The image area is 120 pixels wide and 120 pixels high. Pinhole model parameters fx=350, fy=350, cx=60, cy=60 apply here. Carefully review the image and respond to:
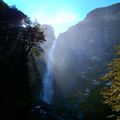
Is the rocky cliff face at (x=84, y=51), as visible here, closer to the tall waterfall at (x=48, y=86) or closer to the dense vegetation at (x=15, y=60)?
the tall waterfall at (x=48, y=86)

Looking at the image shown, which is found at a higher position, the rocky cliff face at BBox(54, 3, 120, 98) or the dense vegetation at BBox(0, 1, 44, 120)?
the rocky cliff face at BBox(54, 3, 120, 98)

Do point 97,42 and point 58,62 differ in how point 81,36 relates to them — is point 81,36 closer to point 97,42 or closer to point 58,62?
point 97,42

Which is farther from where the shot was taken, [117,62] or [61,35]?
[61,35]

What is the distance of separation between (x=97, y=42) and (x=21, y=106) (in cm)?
11813

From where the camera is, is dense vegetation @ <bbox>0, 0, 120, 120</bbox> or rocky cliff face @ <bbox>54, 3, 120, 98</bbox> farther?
rocky cliff face @ <bbox>54, 3, 120, 98</bbox>

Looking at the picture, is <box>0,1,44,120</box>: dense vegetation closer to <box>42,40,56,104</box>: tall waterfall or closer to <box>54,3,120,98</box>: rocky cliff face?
<box>42,40,56,104</box>: tall waterfall

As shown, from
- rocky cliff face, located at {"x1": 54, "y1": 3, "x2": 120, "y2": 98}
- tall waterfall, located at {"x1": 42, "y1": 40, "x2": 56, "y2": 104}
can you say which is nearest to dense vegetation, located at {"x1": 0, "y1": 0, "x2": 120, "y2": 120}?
rocky cliff face, located at {"x1": 54, "y1": 3, "x2": 120, "y2": 98}

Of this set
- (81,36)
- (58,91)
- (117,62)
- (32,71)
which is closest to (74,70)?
(58,91)

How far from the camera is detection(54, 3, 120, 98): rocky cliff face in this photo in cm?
13075

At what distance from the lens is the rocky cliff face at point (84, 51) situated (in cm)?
13075

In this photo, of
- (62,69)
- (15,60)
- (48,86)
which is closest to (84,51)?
(62,69)

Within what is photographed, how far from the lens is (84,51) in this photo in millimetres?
154500

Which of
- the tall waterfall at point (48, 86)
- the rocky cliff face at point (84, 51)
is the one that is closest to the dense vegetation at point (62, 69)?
the rocky cliff face at point (84, 51)

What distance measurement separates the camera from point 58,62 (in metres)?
145
